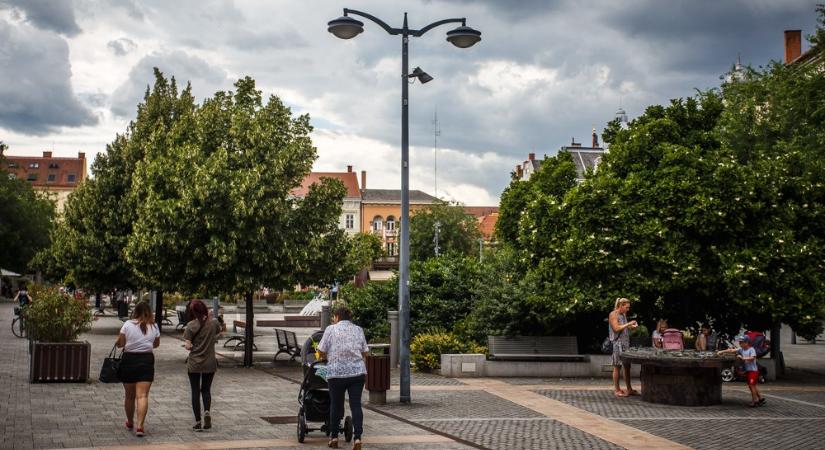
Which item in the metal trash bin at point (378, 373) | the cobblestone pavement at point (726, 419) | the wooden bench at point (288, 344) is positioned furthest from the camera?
the wooden bench at point (288, 344)

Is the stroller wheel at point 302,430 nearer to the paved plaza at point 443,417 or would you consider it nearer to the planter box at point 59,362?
the paved plaza at point 443,417

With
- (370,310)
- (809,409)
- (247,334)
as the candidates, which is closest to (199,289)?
(247,334)

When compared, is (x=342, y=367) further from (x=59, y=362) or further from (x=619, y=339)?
(x=59, y=362)

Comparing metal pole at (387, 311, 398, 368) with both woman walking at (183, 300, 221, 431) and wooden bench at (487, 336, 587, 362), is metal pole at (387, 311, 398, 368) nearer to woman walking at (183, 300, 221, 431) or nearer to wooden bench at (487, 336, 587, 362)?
wooden bench at (487, 336, 587, 362)

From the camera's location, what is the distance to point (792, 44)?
60938 mm

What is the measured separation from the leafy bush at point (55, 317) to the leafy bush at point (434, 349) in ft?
24.8

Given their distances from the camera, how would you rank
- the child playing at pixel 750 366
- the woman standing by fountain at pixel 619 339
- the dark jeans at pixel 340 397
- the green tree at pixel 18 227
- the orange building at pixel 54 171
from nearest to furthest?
the dark jeans at pixel 340 397
the child playing at pixel 750 366
the woman standing by fountain at pixel 619 339
the green tree at pixel 18 227
the orange building at pixel 54 171

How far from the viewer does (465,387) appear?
18.9 m

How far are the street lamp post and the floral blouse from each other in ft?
16.7

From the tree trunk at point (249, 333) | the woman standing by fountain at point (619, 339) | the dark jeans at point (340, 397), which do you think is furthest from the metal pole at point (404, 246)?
the tree trunk at point (249, 333)

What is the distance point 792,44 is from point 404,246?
52.4 metres

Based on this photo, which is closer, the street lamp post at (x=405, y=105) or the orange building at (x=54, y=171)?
the street lamp post at (x=405, y=105)

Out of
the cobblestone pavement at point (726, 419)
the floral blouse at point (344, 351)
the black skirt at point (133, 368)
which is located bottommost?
the cobblestone pavement at point (726, 419)

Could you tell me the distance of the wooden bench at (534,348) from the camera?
70.6 feet
